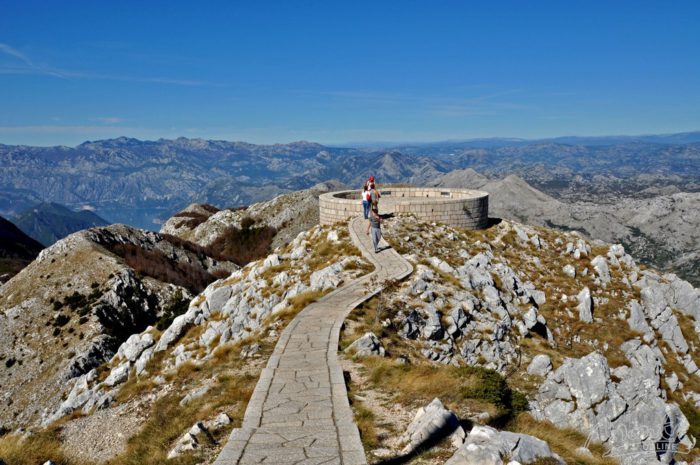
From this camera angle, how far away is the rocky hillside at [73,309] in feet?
149

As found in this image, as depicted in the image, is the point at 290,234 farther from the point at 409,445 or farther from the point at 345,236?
the point at 409,445

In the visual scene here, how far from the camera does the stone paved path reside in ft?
29.7

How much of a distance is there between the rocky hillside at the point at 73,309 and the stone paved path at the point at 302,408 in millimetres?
31208

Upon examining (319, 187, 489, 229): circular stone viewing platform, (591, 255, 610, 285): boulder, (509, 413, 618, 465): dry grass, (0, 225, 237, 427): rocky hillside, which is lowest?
(0, 225, 237, 427): rocky hillside

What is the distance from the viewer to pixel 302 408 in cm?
1116

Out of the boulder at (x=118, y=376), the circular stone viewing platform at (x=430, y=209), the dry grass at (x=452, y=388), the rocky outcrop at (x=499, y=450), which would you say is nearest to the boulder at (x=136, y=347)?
the boulder at (x=118, y=376)

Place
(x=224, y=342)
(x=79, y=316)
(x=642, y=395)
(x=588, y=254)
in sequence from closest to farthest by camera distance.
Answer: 1. (x=642, y=395)
2. (x=224, y=342)
3. (x=588, y=254)
4. (x=79, y=316)

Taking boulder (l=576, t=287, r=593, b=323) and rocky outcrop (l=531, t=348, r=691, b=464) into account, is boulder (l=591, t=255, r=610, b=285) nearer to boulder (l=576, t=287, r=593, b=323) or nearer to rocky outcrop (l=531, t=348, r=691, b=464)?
boulder (l=576, t=287, r=593, b=323)

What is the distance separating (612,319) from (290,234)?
233ft

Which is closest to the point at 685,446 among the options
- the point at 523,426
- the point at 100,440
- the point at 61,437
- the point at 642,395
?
the point at 642,395

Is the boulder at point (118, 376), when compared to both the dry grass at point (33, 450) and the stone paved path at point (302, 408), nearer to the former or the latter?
the dry grass at point (33, 450)

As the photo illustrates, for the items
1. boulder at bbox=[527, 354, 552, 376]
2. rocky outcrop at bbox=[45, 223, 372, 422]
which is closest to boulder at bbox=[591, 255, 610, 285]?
boulder at bbox=[527, 354, 552, 376]

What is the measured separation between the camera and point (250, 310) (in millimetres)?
22719

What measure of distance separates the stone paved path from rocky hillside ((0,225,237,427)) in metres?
31.2
